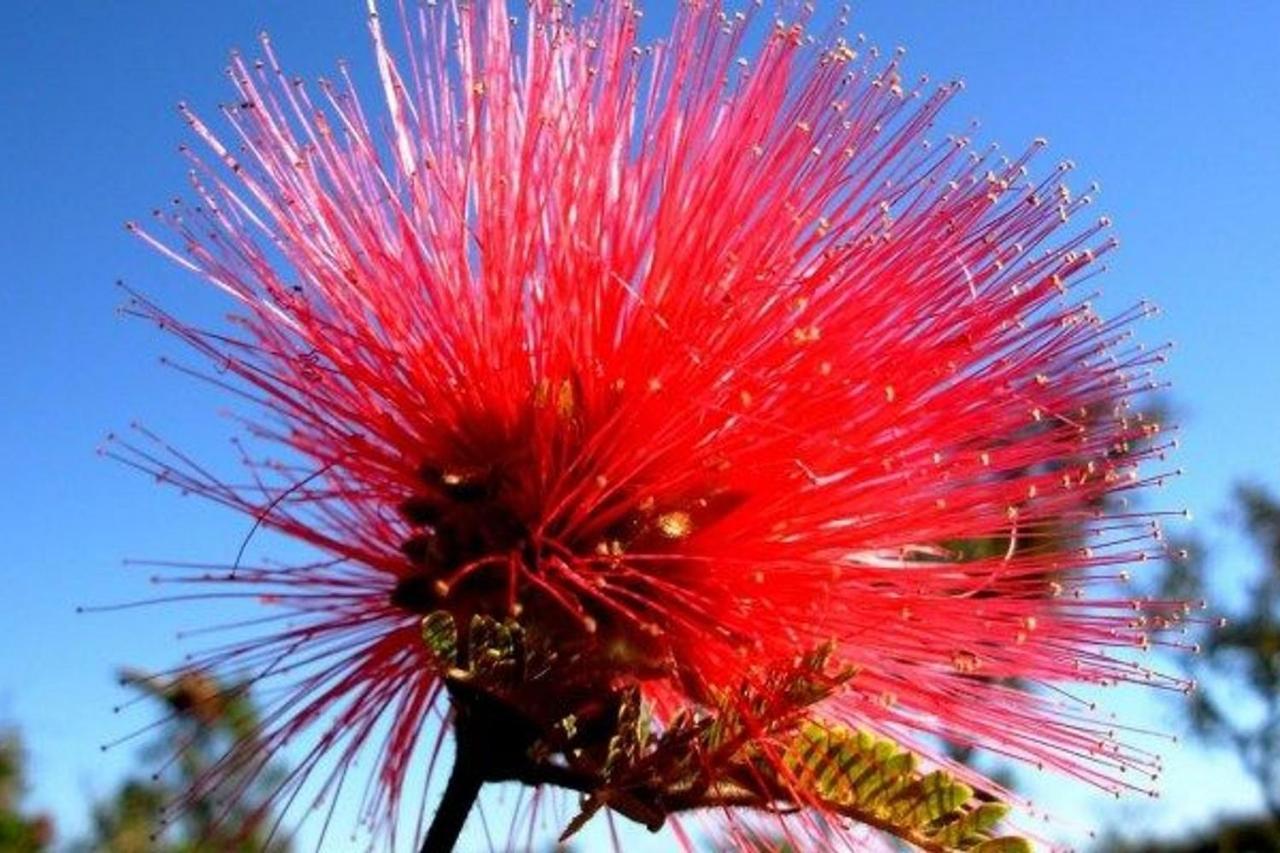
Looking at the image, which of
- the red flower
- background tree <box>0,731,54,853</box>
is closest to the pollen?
the red flower

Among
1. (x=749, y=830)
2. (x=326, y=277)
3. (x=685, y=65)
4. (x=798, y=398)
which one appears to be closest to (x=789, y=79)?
(x=685, y=65)

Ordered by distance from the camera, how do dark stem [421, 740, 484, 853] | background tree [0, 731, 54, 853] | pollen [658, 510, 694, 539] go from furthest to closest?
1. background tree [0, 731, 54, 853]
2. pollen [658, 510, 694, 539]
3. dark stem [421, 740, 484, 853]

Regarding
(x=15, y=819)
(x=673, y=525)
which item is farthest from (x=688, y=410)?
(x=15, y=819)

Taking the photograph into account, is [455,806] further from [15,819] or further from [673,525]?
[15,819]

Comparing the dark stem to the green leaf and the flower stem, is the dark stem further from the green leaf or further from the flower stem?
the green leaf

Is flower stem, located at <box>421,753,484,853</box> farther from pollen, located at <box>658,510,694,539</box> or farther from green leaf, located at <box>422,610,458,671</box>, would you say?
pollen, located at <box>658,510,694,539</box>

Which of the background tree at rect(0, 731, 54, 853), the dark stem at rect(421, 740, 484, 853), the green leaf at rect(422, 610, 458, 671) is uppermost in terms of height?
the background tree at rect(0, 731, 54, 853)

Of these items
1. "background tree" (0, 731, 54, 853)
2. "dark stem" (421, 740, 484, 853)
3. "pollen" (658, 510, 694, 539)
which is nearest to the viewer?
"dark stem" (421, 740, 484, 853)

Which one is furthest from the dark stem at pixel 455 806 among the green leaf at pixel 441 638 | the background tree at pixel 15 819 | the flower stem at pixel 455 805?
the background tree at pixel 15 819

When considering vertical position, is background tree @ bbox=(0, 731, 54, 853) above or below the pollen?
above

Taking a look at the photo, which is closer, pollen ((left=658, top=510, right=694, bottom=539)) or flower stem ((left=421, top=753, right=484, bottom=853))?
flower stem ((left=421, top=753, right=484, bottom=853))

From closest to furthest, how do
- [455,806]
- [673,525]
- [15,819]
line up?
[455,806]
[673,525]
[15,819]
